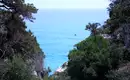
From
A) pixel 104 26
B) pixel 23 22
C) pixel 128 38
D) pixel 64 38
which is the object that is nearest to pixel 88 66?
pixel 128 38

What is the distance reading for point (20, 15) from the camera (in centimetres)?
1911

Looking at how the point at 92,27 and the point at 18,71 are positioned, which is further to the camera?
the point at 92,27

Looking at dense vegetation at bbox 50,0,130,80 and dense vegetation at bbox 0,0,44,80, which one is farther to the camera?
dense vegetation at bbox 50,0,130,80

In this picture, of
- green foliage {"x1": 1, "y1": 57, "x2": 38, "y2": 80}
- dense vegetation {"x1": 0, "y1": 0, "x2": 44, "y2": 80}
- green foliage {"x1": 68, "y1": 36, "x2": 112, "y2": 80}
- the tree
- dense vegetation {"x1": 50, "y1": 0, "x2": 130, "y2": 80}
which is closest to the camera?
green foliage {"x1": 1, "y1": 57, "x2": 38, "y2": 80}

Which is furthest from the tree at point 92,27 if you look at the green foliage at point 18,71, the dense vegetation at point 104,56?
the green foliage at point 18,71

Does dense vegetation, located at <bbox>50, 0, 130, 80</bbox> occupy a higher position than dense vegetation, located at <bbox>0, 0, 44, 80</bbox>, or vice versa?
dense vegetation, located at <bbox>0, 0, 44, 80</bbox>

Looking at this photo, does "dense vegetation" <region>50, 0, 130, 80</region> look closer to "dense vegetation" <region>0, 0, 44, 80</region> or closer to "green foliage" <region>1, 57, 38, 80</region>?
"dense vegetation" <region>0, 0, 44, 80</region>

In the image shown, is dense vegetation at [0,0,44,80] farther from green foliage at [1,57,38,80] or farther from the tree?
the tree

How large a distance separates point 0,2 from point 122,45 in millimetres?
9282

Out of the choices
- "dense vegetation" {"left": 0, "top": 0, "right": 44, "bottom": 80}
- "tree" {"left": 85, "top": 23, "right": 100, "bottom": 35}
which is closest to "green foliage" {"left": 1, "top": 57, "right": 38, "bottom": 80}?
"dense vegetation" {"left": 0, "top": 0, "right": 44, "bottom": 80}

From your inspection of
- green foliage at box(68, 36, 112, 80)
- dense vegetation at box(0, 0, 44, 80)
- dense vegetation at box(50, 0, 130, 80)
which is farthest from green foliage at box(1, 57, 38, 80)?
green foliage at box(68, 36, 112, 80)

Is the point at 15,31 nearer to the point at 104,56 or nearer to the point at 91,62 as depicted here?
the point at 91,62

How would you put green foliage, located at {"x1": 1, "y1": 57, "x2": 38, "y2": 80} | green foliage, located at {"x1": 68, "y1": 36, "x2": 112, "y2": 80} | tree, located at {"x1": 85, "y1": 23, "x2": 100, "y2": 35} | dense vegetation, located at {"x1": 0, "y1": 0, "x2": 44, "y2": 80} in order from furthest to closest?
tree, located at {"x1": 85, "y1": 23, "x2": 100, "y2": 35} < green foliage, located at {"x1": 68, "y1": 36, "x2": 112, "y2": 80} < dense vegetation, located at {"x1": 0, "y1": 0, "x2": 44, "y2": 80} < green foliage, located at {"x1": 1, "y1": 57, "x2": 38, "y2": 80}

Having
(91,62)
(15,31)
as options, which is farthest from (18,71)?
(91,62)
